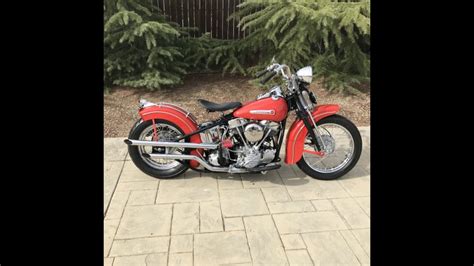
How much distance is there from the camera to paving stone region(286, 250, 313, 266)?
2.50 m

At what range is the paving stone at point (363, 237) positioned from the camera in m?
2.66

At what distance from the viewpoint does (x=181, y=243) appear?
8.87ft

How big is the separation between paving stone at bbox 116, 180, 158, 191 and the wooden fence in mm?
4098

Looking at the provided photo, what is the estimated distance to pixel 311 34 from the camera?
5.72m

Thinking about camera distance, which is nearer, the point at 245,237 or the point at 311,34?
the point at 245,237

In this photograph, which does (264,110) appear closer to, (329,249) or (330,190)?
(330,190)

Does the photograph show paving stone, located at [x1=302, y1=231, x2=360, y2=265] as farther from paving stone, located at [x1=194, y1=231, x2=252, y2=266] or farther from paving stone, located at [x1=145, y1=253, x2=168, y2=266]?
paving stone, located at [x1=145, y1=253, x2=168, y2=266]

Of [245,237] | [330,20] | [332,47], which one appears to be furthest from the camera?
[332,47]

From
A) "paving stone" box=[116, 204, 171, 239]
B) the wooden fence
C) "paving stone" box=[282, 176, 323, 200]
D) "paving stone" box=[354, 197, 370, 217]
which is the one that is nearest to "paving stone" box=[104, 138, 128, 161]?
"paving stone" box=[116, 204, 171, 239]

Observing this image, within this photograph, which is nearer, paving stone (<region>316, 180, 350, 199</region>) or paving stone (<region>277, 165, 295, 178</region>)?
paving stone (<region>316, 180, 350, 199</region>)

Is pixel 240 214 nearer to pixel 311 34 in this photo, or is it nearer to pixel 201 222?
pixel 201 222

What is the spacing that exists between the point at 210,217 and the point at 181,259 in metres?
0.54

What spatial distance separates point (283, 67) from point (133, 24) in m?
3.12
